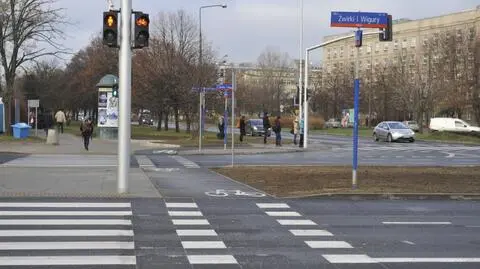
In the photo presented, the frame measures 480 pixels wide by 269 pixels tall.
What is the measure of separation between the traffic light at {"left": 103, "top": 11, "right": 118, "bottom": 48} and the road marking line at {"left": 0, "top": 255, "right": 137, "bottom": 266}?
6975 millimetres

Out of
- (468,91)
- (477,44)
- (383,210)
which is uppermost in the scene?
(477,44)

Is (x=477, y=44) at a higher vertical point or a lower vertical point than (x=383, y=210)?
higher

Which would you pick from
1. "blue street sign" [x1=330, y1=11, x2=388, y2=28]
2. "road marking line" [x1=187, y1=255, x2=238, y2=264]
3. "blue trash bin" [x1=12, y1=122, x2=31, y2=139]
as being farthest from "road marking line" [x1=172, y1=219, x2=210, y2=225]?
"blue trash bin" [x1=12, y1=122, x2=31, y2=139]

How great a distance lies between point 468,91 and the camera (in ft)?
213

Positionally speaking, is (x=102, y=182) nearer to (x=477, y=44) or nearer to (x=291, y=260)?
(x=291, y=260)

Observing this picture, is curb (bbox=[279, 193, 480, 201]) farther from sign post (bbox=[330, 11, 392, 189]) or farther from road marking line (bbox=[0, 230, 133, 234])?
road marking line (bbox=[0, 230, 133, 234])

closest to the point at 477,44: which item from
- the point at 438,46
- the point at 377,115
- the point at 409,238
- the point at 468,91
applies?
the point at 468,91

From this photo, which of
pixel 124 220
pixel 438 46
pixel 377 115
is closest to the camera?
pixel 124 220

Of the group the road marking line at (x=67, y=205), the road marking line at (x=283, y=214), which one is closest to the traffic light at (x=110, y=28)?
the road marking line at (x=67, y=205)

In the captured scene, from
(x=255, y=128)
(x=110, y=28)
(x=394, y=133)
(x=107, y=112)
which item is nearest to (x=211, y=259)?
(x=110, y=28)

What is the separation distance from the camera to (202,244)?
8.78m

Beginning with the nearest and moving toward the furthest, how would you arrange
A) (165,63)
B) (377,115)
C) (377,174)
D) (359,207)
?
(359,207) → (377,174) → (165,63) → (377,115)

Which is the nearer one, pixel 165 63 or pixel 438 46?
pixel 165 63

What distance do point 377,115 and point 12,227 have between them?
90.0m
